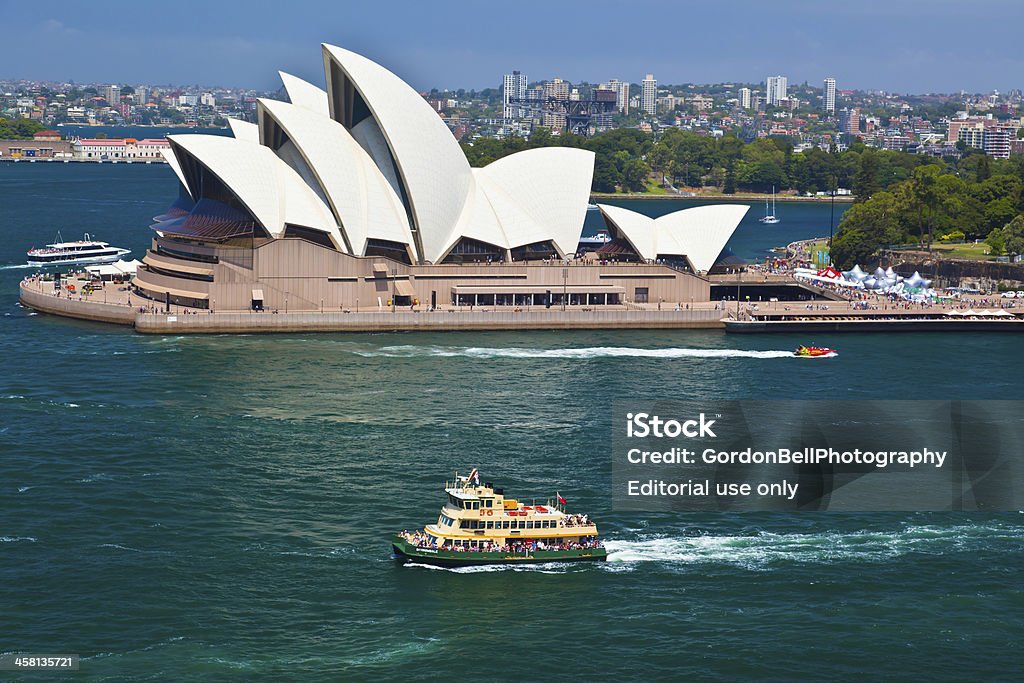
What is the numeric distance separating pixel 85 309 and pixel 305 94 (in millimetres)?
21077

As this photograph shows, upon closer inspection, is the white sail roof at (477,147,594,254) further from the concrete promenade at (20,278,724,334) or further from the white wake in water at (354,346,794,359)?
the white wake in water at (354,346,794,359)

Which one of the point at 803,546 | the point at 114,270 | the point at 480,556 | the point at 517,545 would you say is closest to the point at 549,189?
the point at 114,270

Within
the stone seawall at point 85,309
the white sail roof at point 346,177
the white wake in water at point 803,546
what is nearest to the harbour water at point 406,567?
the white wake in water at point 803,546

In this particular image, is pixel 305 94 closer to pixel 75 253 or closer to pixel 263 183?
pixel 263 183

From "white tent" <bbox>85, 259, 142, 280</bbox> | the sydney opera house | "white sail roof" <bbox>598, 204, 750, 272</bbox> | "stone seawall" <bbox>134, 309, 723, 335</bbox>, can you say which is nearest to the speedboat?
"stone seawall" <bbox>134, 309, 723, 335</bbox>

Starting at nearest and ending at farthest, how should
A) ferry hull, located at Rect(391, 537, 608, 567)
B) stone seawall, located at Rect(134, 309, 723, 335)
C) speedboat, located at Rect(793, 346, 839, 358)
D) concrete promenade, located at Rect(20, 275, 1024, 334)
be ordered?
ferry hull, located at Rect(391, 537, 608, 567) → speedboat, located at Rect(793, 346, 839, 358) → stone seawall, located at Rect(134, 309, 723, 335) → concrete promenade, located at Rect(20, 275, 1024, 334)

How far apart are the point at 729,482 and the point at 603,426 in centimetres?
785

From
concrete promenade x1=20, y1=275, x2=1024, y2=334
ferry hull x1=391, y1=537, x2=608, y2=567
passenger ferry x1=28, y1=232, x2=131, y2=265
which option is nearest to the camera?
ferry hull x1=391, y1=537, x2=608, y2=567

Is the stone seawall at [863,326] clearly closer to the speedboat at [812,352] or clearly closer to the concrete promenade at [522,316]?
the concrete promenade at [522,316]

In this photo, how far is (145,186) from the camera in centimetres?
19950

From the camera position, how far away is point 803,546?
145 ft

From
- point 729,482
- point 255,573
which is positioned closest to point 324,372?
point 729,482

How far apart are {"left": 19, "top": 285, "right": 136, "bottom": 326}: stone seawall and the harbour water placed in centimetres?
1129

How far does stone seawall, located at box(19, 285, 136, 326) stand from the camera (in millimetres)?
82312
